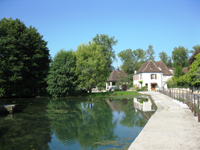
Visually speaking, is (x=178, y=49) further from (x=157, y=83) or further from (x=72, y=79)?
(x=72, y=79)

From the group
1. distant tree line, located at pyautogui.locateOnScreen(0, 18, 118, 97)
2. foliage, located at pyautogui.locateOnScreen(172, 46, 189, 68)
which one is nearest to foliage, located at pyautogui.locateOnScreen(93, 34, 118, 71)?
distant tree line, located at pyautogui.locateOnScreen(0, 18, 118, 97)

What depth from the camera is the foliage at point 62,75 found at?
118 ft

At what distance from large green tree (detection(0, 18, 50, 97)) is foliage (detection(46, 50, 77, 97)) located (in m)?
2.38

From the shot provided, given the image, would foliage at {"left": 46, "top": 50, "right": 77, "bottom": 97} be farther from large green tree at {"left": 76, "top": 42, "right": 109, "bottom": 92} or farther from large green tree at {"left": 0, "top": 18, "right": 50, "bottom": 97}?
large green tree at {"left": 0, "top": 18, "right": 50, "bottom": 97}

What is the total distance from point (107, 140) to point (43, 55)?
107 feet

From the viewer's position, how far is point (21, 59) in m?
33.7

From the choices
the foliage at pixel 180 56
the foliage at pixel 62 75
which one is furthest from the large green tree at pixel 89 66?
the foliage at pixel 180 56

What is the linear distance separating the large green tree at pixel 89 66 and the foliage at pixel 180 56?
164ft

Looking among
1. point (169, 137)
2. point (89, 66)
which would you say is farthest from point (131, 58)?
point (169, 137)

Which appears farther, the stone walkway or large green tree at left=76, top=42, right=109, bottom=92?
large green tree at left=76, top=42, right=109, bottom=92

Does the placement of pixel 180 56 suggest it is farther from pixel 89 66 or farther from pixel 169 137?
pixel 169 137

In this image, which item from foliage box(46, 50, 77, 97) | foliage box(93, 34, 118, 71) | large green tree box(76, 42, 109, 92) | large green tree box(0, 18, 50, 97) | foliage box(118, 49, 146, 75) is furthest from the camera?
foliage box(118, 49, 146, 75)

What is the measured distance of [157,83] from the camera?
48375 mm

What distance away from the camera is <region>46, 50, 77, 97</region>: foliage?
118 feet
